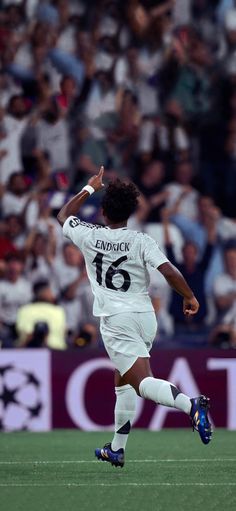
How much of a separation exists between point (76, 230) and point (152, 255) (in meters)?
0.64

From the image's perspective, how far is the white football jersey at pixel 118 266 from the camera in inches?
341

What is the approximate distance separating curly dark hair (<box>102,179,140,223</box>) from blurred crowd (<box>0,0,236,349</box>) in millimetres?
5235

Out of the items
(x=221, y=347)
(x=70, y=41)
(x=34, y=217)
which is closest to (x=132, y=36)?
(x=70, y=41)

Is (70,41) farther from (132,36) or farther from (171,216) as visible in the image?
(171,216)

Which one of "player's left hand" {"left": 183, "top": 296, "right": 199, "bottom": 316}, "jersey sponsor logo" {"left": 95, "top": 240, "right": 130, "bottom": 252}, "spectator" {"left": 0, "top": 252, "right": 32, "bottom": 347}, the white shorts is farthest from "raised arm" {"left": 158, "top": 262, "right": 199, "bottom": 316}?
"spectator" {"left": 0, "top": 252, "right": 32, "bottom": 347}

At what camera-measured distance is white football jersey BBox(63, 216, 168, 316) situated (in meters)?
8.67

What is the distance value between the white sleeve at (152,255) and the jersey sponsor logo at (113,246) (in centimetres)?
13

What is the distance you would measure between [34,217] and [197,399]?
22.7 ft

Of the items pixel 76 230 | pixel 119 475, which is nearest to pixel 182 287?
pixel 76 230

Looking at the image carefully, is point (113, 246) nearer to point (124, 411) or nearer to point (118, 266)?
point (118, 266)

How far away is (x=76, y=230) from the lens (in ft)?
29.3

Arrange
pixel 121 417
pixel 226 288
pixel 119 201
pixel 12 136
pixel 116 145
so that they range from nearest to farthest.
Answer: pixel 119 201 < pixel 121 417 < pixel 226 288 < pixel 12 136 < pixel 116 145

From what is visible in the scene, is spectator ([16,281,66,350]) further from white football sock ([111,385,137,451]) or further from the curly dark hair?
the curly dark hair

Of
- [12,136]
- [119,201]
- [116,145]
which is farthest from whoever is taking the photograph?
[116,145]
